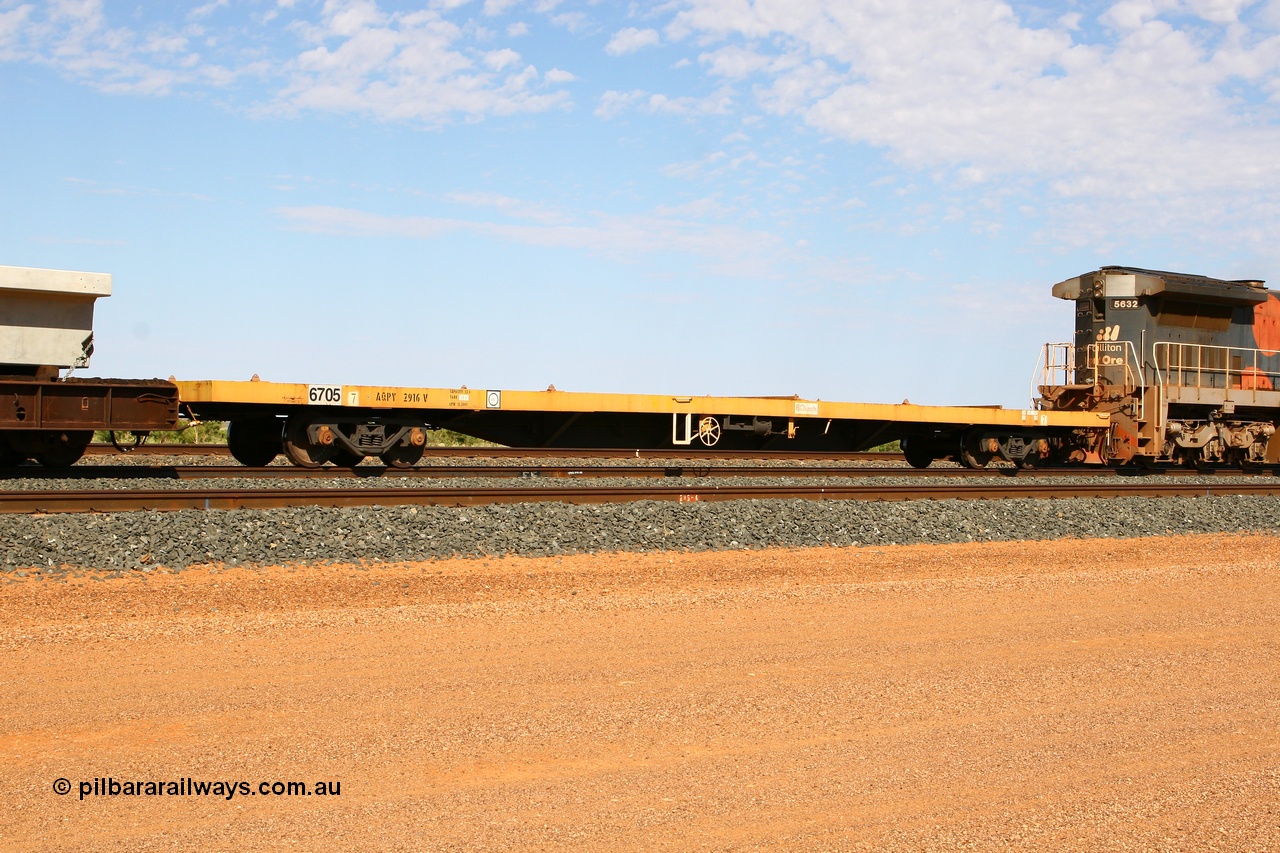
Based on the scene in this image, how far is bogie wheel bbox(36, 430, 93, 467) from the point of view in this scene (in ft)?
43.2

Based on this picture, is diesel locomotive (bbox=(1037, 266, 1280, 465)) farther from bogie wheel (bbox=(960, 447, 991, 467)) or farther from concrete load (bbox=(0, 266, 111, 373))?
concrete load (bbox=(0, 266, 111, 373))

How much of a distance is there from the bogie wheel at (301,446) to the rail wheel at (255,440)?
0.38m

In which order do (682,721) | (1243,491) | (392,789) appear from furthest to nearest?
1. (1243,491)
2. (682,721)
3. (392,789)

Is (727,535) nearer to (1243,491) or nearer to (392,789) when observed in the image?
(392,789)

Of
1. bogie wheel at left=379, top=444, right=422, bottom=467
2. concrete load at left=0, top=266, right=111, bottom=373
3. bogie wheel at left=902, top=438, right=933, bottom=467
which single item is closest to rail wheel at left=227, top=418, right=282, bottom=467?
bogie wheel at left=379, top=444, right=422, bottom=467

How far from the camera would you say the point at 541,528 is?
34.5 feet

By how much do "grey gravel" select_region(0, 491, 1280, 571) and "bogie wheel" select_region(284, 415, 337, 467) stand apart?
171 inches

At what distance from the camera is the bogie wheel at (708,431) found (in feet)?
54.4

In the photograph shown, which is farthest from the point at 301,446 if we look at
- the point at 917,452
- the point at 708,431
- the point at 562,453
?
the point at 917,452

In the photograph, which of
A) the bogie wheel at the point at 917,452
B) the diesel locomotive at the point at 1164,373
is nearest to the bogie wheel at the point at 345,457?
the bogie wheel at the point at 917,452

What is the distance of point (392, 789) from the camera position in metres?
4.14

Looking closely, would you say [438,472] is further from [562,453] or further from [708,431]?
[708,431]

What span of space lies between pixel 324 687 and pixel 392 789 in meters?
1.45

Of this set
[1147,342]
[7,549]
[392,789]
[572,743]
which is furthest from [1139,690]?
[1147,342]
